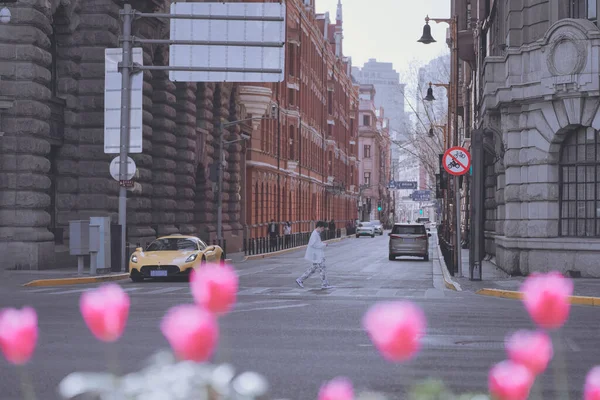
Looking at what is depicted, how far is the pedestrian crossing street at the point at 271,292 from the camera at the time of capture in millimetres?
Result: 21641

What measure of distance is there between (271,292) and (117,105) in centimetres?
954

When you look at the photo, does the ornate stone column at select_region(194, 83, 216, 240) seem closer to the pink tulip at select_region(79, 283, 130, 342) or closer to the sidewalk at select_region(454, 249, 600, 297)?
the sidewalk at select_region(454, 249, 600, 297)

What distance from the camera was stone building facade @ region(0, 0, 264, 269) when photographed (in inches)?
1087

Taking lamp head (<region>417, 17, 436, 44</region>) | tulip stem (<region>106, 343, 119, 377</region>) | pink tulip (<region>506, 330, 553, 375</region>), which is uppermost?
lamp head (<region>417, 17, 436, 44</region>)

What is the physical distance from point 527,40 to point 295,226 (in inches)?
2184

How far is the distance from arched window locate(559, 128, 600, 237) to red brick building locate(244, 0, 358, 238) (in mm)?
34268

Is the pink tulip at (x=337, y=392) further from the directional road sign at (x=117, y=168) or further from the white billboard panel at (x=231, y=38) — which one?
the directional road sign at (x=117, y=168)

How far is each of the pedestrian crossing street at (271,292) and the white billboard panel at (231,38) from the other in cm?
658

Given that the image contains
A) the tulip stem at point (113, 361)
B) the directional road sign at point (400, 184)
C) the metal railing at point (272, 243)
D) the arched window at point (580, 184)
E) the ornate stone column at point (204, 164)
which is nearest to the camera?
the tulip stem at point (113, 361)

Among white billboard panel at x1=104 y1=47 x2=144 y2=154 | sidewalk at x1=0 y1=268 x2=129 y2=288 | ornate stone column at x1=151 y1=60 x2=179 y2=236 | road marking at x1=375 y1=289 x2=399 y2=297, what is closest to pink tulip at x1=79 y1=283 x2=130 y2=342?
road marking at x1=375 y1=289 x2=399 y2=297

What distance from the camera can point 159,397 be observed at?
251cm

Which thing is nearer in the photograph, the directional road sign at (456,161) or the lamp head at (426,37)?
the directional road sign at (456,161)

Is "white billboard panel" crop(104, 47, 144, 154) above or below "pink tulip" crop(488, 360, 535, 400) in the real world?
above

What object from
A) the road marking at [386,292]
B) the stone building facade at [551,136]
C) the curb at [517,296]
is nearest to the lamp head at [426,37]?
the stone building facade at [551,136]
